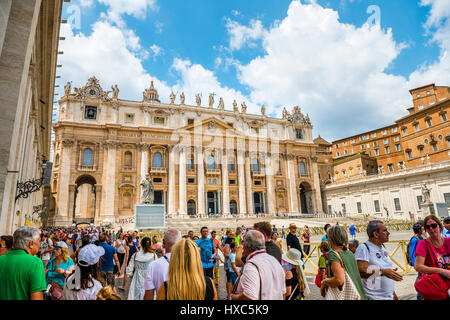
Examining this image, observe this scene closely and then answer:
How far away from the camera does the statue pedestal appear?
18373 millimetres

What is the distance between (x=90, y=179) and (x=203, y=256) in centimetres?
3759

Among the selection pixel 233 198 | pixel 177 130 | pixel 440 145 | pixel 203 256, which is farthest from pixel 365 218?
pixel 203 256

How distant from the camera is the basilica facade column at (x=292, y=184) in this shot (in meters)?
46.5

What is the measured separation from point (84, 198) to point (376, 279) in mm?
48780

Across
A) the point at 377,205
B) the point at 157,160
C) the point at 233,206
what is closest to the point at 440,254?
the point at 157,160

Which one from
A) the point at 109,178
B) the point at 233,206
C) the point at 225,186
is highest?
the point at 109,178

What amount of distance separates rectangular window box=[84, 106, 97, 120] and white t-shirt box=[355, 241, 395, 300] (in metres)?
41.5

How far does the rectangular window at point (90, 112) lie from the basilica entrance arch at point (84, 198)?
335 inches

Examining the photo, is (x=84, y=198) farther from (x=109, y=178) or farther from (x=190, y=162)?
(x=190, y=162)

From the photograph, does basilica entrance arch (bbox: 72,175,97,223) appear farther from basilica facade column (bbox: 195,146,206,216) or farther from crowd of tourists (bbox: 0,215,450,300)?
crowd of tourists (bbox: 0,215,450,300)

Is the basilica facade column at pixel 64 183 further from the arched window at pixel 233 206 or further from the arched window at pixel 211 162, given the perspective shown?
the arched window at pixel 233 206

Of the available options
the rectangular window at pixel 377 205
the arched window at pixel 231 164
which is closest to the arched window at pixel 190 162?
the arched window at pixel 231 164

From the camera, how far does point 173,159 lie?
4044 cm

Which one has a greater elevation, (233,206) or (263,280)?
(233,206)
